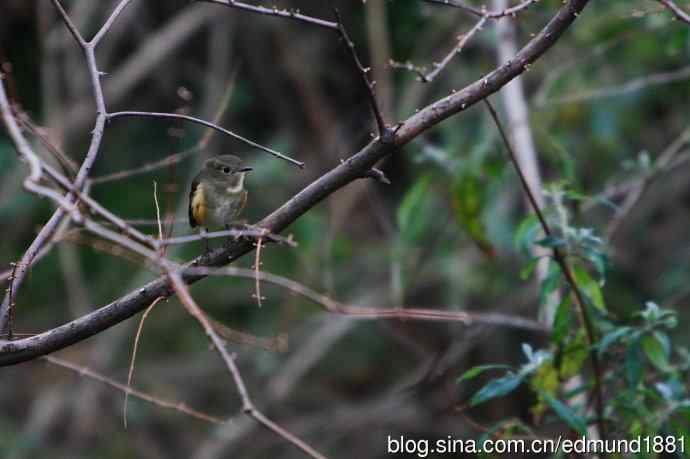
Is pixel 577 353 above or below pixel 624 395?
above

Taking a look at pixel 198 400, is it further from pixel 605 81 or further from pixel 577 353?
pixel 577 353

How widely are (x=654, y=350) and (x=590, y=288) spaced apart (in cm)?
28

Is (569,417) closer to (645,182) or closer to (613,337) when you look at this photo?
(613,337)

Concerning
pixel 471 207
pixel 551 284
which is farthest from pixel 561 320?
pixel 471 207

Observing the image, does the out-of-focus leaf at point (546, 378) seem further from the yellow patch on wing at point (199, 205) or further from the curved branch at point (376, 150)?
the yellow patch on wing at point (199, 205)

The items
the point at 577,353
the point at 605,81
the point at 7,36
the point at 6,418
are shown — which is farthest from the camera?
the point at 7,36

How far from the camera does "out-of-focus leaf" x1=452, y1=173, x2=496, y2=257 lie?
151 inches

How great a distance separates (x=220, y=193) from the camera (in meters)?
3.81

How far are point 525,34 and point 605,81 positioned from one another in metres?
0.71

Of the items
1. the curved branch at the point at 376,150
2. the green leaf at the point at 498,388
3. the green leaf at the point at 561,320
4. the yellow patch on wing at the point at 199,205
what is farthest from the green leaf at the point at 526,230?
the yellow patch on wing at the point at 199,205

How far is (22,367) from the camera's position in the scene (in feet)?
23.9

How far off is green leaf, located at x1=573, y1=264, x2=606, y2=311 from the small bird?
136 centimetres

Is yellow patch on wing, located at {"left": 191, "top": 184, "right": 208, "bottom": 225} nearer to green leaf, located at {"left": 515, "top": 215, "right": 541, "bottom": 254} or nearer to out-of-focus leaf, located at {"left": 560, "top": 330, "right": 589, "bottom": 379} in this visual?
green leaf, located at {"left": 515, "top": 215, "right": 541, "bottom": 254}

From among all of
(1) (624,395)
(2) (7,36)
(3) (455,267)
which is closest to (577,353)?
(1) (624,395)
